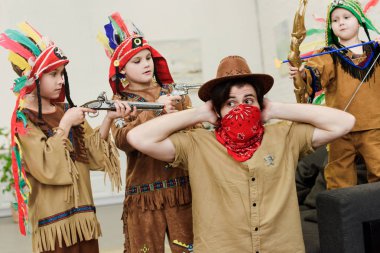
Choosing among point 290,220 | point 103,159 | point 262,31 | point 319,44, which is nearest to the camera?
point 290,220

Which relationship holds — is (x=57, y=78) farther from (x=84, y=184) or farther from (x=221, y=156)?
(x=221, y=156)

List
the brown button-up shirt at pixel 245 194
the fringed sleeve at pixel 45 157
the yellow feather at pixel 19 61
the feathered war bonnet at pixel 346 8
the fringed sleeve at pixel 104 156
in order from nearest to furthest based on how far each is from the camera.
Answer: the brown button-up shirt at pixel 245 194, the fringed sleeve at pixel 45 157, the yellow feather at pixel 19 61, the fringed sleeve at pixel 104 156, the feathered war bonnet at pixel 346 8

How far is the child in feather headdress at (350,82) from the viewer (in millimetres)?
2209

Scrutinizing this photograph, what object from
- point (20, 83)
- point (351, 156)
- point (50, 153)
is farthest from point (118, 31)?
point (351, 156)

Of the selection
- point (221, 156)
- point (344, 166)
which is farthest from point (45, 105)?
point (344, 166)

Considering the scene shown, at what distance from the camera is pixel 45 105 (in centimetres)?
201

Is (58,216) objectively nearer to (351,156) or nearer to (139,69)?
(139,69)

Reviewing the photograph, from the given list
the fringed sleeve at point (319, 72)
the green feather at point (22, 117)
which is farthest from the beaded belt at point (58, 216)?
the fringed sleeve at point (319, 72)

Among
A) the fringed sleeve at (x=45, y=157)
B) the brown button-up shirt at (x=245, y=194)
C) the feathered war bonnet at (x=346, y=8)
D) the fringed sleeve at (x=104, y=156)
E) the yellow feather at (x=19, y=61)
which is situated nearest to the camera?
the brown button-up shirt at (x=245, y=194)

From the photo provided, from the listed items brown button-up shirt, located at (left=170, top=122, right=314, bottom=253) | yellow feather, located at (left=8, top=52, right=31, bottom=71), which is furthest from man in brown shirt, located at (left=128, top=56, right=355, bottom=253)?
yellow feather, located at (left=8, top=52, right=31, bottom=71)

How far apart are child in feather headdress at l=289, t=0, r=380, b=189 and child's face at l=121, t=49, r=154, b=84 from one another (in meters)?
0.70

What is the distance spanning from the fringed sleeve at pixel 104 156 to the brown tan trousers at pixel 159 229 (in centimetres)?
18

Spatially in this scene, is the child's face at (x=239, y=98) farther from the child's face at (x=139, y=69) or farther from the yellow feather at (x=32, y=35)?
the yellow feather at (x=32, y=35)

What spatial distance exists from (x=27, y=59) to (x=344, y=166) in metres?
1.52
